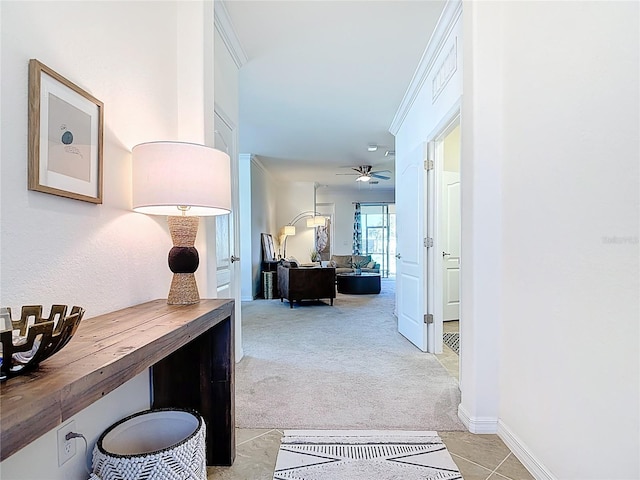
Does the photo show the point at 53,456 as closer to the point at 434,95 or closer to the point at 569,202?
the point at 569,202

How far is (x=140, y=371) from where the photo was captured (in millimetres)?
982

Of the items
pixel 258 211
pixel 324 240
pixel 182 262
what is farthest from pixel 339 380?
pixel 324 240

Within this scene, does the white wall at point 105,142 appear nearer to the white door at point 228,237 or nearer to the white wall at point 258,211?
the white door at point 228,237

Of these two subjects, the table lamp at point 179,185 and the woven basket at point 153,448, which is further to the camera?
the table lamp at point 179,185

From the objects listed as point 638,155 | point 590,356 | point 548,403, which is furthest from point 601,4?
point 548,403

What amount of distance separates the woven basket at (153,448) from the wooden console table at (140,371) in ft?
0.79

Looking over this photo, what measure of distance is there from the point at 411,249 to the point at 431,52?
1.85 meters

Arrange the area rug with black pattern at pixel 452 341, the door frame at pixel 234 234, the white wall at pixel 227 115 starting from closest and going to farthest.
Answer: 1. the white wall at pixel 227 115
2. the door frame at pixel 234 234
3. the area rug with black pattern at pixel 452 341

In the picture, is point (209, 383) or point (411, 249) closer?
point (209, 383)

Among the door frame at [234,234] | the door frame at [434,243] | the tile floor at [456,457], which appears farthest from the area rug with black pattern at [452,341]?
the door frame at [234,234]

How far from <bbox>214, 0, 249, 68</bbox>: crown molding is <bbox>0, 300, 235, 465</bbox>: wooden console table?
78.4 inches

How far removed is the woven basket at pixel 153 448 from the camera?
1.14m

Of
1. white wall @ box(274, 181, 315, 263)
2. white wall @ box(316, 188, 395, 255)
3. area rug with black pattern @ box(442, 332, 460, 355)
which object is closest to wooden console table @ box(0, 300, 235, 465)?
area rug with black pattern @ box(442, 332, 460, 355)

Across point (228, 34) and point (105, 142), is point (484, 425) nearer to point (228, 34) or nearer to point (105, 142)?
point (105, 142)
